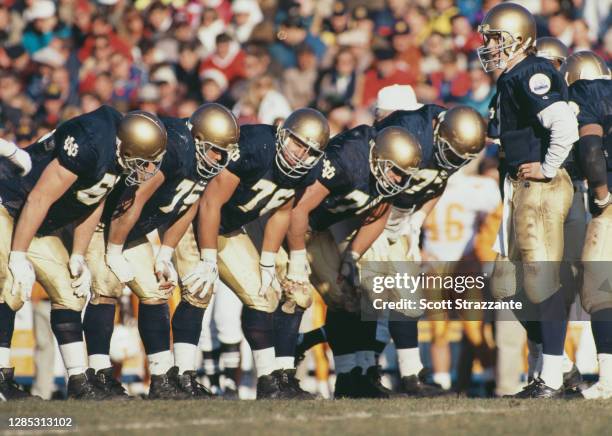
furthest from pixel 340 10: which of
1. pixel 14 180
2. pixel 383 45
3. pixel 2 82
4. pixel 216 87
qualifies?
pixel 14 180

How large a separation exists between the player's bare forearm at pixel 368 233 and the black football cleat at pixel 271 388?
3.13ft

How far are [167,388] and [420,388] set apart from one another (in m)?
1.68

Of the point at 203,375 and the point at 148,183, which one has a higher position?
the point at 148,183

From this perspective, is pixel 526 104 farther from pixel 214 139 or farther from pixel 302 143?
pixel 214 139

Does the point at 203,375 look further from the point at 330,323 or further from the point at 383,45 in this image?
the point at 383,45

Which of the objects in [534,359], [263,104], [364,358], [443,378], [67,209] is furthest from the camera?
[263,104]

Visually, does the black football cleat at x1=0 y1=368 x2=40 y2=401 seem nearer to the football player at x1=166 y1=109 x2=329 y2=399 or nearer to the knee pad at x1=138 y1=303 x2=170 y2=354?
the knee pad at x1=138 y1=303 x2=170 y2=354

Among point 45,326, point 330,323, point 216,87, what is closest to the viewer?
point 330,323

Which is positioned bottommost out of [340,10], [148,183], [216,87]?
[148,183]

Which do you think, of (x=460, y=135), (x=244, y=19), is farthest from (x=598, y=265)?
(x=244, y=19)

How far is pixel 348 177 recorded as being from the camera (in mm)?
7465

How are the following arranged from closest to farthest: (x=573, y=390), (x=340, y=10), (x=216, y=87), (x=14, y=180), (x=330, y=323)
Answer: (x=14, y=180) → (x=573, y=390) → (x=330, y=323) → (x=216, y=87) → (x=340, y=10)

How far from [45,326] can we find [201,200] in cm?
251

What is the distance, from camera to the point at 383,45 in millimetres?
12023
